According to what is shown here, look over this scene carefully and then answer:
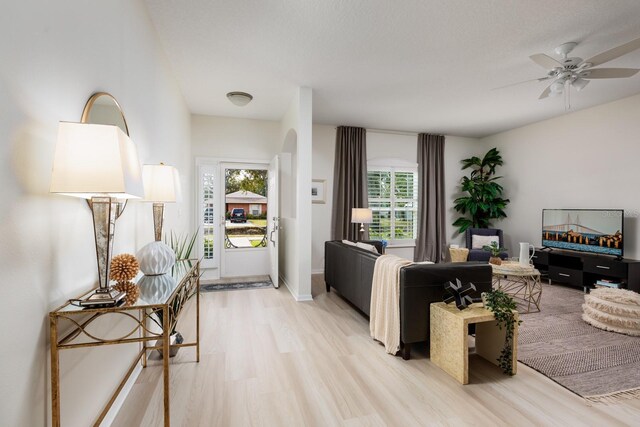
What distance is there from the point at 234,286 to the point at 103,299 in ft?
11.7

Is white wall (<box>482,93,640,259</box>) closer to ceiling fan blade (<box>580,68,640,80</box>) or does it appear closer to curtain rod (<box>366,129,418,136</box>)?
curtain rod (<box>366,129,418,136</box>)

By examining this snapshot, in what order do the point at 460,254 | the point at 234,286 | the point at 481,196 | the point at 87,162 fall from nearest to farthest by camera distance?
the point at 87,162, the point at 234,286, the point at 460,254, the point at 481,196

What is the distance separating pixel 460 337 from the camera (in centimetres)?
219

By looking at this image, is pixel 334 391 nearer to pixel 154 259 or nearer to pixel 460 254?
pixel 154 259

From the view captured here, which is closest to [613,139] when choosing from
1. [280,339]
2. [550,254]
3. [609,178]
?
[609,178]

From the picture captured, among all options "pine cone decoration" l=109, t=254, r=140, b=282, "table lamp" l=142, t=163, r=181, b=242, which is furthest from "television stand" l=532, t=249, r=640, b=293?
"pine cone decoration" l=109, t=254, r=140, b=282

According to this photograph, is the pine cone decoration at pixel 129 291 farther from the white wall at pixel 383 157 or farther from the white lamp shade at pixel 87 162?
the white wall at pixel 383 157

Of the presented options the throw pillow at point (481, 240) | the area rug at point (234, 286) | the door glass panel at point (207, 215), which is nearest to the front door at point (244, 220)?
the door glass panel at point (207, 215)

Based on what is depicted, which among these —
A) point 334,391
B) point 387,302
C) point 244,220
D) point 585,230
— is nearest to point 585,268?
point 585,230

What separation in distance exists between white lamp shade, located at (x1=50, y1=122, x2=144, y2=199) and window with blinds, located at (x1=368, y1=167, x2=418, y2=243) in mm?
5433

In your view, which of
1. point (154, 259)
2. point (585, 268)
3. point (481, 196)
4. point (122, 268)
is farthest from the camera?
point (481, 196)

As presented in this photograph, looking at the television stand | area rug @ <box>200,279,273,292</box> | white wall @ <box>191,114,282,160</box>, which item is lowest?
area rug @ <box>200,279,273,292</box>

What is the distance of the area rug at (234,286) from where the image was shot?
14.9 feet

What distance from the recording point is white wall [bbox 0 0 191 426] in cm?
96
